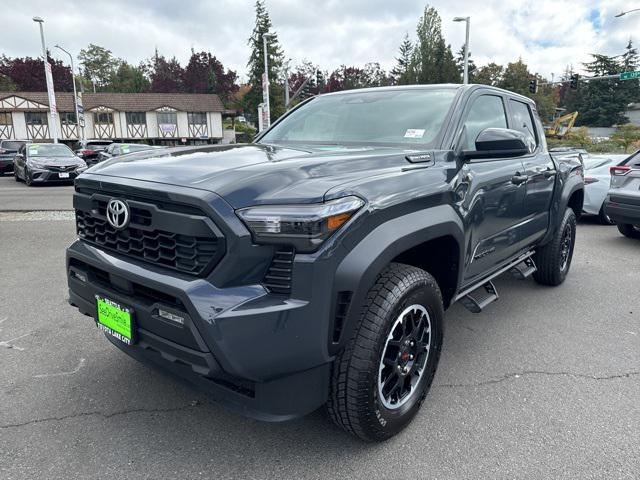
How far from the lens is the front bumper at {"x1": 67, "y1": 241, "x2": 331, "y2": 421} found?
190cm

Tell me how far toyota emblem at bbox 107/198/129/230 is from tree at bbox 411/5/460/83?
189ft

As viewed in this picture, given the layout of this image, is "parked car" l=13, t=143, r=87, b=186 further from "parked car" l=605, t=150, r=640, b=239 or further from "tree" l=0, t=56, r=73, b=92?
"tree" l=0, t=56, r=73, b=92

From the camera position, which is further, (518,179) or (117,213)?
(518,179)

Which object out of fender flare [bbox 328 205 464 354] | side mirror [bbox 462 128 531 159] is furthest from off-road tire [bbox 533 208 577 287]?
fender flare [bbox 328 205 464 354]

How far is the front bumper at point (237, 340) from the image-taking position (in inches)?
74.9

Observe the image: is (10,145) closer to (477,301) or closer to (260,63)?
(477,301)

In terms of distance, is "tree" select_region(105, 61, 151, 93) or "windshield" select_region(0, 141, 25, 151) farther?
"tree" select_region(105, 61, 151, 93)

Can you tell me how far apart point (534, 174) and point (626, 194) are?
151 inches

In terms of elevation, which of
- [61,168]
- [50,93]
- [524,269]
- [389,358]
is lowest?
[524,269]

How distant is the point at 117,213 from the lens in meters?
2.34

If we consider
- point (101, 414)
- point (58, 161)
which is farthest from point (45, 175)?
point (101, 414)

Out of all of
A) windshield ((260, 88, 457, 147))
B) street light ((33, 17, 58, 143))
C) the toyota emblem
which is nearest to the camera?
the toyota emblem

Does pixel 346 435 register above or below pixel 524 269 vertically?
below

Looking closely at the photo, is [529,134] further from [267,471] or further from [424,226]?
[267,471]
